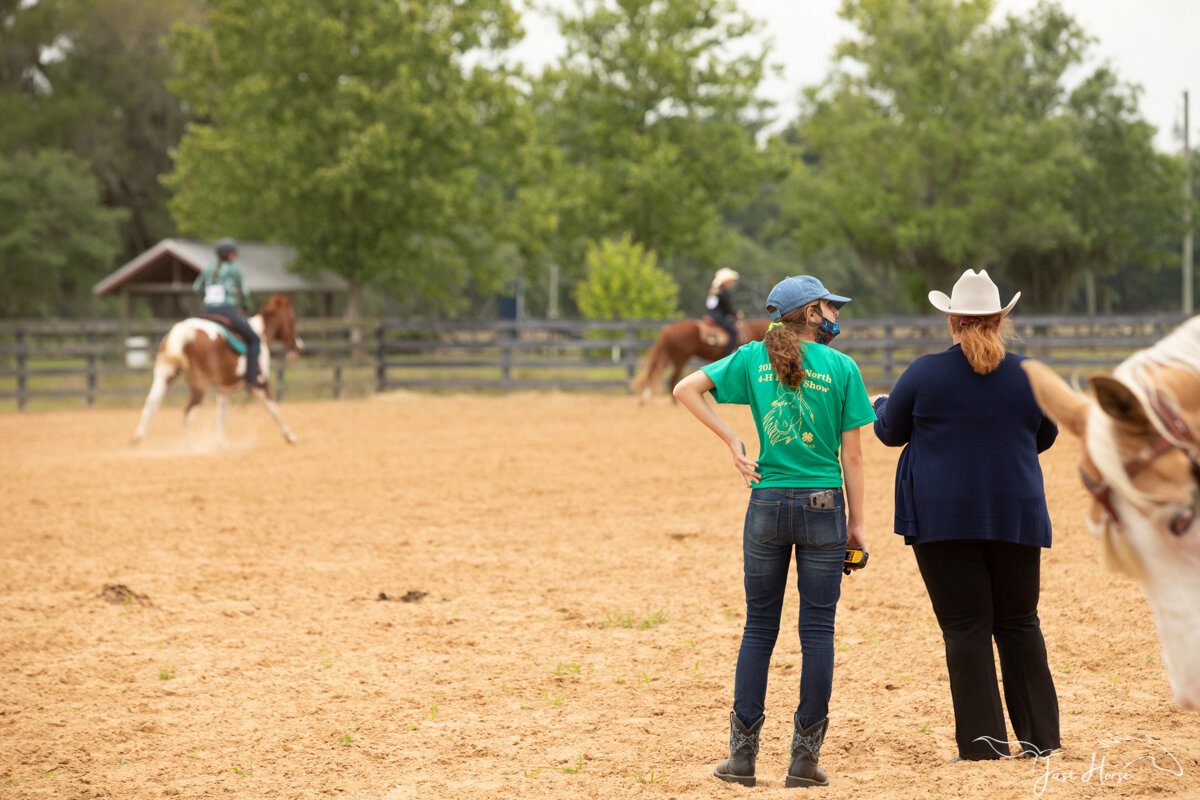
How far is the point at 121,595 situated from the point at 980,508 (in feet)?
16.1

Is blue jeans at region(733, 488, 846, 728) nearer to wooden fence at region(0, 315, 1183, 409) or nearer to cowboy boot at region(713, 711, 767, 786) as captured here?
cowboy boot at region(713, 711, 767, 786)

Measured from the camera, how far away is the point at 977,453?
3666 millimetres

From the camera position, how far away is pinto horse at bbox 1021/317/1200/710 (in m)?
2.04

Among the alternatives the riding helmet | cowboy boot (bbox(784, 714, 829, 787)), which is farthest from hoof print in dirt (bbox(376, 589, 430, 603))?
the riding helmet

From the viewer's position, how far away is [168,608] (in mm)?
6105

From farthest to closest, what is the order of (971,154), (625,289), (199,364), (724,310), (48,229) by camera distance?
(48,229), (971,154), (625,289), (724,310), (199,364)

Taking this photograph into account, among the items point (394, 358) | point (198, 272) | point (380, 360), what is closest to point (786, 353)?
point (380, 360)

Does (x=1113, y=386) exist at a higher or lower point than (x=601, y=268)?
lower

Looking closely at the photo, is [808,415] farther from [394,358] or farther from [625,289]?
[625,289]

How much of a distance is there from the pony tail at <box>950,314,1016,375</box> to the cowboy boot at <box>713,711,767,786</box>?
1396 mm

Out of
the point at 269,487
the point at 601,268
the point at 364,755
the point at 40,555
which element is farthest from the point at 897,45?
the point at 364,755

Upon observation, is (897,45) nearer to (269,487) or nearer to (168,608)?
(269,487)

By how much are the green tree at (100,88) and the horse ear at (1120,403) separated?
42.8 metres

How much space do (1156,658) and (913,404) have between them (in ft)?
6.96
